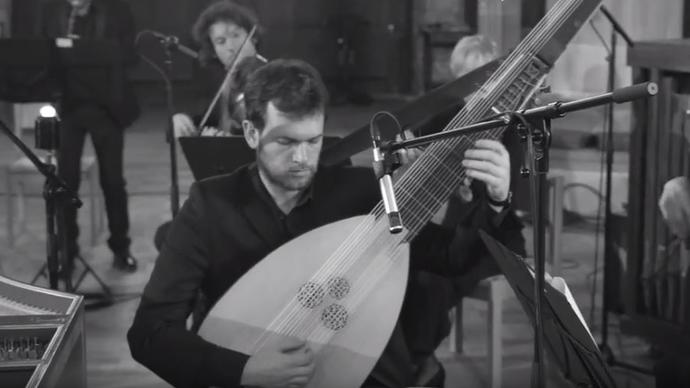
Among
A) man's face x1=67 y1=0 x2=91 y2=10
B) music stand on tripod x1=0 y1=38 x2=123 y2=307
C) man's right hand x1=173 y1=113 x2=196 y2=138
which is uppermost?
man's face x1=67 y1=0 x2=91 y2=10

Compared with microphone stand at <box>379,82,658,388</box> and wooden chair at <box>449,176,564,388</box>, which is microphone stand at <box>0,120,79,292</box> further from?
microphone stand at <box>379,82,658,388</box>

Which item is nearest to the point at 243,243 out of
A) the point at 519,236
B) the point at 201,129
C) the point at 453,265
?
the point at 453,265

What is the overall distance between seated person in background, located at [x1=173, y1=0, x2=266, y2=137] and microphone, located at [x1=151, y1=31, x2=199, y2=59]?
44 millimetres

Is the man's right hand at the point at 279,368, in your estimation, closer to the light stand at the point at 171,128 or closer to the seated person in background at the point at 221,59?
the seated person in background at the point at 221,59

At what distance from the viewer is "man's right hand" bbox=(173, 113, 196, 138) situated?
12.4 ft

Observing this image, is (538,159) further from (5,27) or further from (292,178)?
(5,27)

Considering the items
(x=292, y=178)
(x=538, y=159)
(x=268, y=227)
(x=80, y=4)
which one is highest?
(x=80, y=4)

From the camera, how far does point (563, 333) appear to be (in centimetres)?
162

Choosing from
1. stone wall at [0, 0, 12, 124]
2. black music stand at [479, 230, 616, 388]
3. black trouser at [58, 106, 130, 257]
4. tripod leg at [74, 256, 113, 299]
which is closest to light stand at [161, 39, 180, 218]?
black trouser at [58, 106, 130, 257]

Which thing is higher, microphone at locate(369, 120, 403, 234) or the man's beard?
microphone at locate(369, 120, 403, 234)

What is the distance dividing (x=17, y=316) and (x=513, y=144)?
62.3 inches

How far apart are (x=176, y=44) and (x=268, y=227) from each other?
69.5 inches

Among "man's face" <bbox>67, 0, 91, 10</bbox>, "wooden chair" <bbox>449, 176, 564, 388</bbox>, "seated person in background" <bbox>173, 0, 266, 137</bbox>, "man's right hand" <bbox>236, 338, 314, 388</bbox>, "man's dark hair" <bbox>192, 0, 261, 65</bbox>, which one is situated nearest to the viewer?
"man's right hand" <bbox>236, 338, 314, 388</bbox>

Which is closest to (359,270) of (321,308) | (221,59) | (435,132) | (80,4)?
(321,308)
